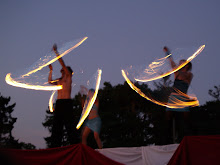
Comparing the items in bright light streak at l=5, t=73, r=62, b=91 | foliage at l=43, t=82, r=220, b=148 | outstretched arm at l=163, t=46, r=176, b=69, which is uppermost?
outstretched arm at l=163, t=46, r=176, b=69

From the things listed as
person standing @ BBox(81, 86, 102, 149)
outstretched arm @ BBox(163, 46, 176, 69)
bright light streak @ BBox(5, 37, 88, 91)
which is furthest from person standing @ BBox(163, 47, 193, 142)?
bright light streak @ BBox(5, 37, 88, 91)

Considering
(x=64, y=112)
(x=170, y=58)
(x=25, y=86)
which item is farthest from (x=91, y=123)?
(x=170, y=58)

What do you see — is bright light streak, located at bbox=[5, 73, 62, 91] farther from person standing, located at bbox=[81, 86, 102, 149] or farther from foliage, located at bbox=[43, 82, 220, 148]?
foliage, located at bbox=[43, 82, 220, 148]

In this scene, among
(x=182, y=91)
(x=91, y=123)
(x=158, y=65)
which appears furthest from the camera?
(x=158, y=65)

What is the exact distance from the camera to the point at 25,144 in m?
44.3

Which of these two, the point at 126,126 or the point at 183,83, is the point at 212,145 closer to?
the point at 183,83

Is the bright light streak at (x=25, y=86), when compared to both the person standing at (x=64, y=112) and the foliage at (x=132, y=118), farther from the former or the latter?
the foliage at (x=132, y=118)

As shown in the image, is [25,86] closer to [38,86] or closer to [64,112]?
[38,86]

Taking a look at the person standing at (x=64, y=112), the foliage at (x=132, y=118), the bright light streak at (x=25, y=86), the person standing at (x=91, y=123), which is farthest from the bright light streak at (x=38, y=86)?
the foliage at (x=132, y=118)

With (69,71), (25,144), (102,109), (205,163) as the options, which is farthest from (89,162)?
(25,144)

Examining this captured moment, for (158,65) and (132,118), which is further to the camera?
(132,118)

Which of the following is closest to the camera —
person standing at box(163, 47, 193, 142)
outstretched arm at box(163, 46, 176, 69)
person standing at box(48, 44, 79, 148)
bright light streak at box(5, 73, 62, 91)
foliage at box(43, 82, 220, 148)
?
person standing at box(163, 47, 193, 142)

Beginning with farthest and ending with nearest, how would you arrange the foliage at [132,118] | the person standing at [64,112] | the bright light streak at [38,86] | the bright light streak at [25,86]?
the foliage at [132,118] → the bright light streak at [25,86] → the bright light streak at [38,86] → the person standing at [64,112]

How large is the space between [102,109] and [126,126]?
3.88 metres
